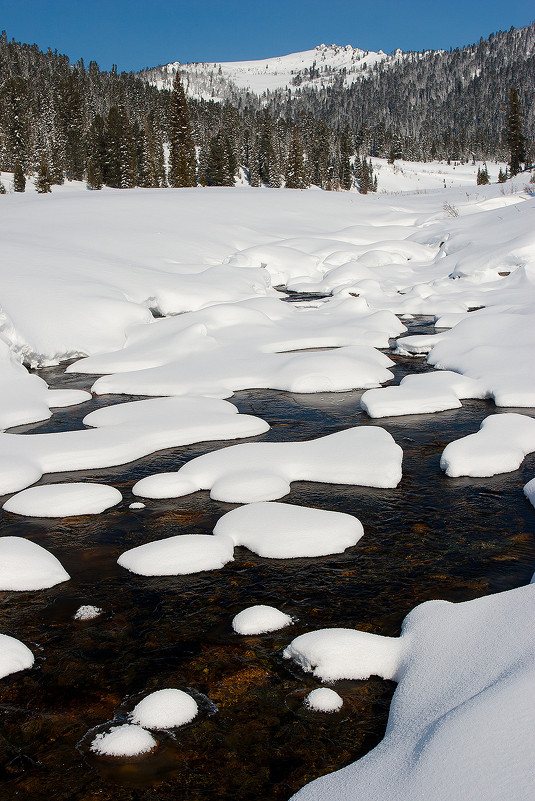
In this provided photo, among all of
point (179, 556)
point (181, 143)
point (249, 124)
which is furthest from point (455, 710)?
point (249, 124)

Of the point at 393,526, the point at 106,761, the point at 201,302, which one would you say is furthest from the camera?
the point at 201,302

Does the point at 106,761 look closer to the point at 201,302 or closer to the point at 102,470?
the point at 102,470

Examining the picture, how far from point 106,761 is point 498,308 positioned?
1091 centimetres

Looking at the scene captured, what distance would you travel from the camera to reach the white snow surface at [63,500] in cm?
527

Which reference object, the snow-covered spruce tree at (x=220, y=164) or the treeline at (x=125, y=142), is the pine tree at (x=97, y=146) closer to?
the treeline at (x=125, y=142)

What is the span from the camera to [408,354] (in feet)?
35.0

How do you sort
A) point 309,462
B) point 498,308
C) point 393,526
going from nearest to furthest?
point 393,526 < point 309,462 < point 498,308

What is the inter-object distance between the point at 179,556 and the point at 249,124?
98820 mm

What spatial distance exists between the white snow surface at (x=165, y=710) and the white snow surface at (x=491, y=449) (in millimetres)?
3694

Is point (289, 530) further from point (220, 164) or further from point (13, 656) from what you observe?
point (220, 164)

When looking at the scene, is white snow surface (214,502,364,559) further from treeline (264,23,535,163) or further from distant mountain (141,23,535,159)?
distant mountain (141,23,535,159)

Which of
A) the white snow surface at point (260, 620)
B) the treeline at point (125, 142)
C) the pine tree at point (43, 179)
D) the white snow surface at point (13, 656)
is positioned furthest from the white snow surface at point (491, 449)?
the treeline at point (125, 142)

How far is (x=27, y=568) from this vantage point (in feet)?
14.0

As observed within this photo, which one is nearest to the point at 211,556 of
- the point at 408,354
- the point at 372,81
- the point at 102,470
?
the point at 102,470
